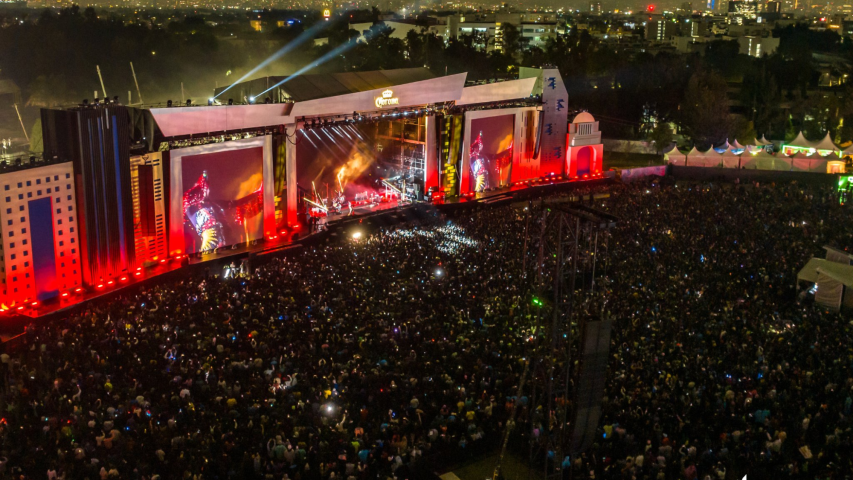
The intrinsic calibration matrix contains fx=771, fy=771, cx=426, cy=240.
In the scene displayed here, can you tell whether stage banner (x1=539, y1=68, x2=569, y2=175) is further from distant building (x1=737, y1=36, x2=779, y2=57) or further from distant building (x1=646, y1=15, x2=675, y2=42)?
distant building (x1=646, y1=15, x2=675, y2=42)

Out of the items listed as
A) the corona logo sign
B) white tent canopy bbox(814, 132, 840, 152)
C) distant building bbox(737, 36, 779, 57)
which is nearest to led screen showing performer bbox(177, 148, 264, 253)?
the corona logo sign

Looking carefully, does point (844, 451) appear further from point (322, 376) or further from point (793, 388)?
point (322, 376)

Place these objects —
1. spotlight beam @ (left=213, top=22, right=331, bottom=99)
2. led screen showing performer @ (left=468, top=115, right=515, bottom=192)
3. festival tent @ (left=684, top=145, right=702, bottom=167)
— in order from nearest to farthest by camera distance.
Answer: led screen showing performer @ (left=468, top=115, right=515, bottom=192), festival tent @ (left=684, top=145, right=702, bottom=167), spotlight beam @ (left=213, top=22, right=331, bottom=99)

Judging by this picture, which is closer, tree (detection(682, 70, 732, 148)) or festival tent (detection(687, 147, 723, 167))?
festival tent (detection(687, 147, 723, 167))

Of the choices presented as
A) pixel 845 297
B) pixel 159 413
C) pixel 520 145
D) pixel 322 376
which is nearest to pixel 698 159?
pixel 520 145

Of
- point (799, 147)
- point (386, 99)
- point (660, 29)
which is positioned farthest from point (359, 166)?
point (660, 29)

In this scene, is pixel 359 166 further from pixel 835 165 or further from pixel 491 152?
pixel 835 165
